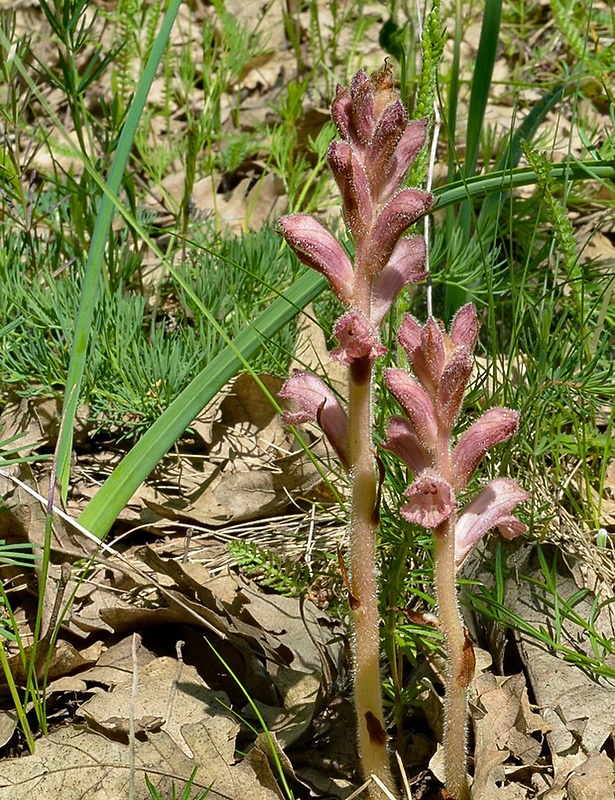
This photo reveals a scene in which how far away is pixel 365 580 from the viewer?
1.94m

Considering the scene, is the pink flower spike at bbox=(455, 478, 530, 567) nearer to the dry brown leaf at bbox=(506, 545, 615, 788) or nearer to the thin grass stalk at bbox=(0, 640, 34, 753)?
the dry brown leaf at bbox=(506, 545, 615, 788)

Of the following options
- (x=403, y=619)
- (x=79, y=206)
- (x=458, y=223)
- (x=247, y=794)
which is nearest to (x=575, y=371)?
(x=458, y=223)

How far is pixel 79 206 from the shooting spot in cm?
366

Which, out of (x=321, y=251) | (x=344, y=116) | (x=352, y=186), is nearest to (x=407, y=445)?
(x=321, y=251)

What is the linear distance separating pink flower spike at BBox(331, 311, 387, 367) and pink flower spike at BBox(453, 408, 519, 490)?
0.28 metres

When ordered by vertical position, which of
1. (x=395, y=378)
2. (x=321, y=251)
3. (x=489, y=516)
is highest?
(x=321, y=251)

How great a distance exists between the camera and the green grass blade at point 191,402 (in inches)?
98.8

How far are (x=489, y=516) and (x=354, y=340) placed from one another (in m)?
0.51

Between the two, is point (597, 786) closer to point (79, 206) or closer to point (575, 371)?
point (575, 371)

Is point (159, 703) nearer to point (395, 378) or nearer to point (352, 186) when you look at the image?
point (395, 378)

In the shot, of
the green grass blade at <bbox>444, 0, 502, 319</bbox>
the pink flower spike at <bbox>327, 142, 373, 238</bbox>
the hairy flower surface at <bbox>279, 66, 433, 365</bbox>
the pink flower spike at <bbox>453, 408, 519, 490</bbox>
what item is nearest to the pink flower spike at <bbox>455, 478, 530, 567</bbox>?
the pink flower spike at <bbox>453, 408, 519, 490</bbox>

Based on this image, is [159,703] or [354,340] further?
[159,703]

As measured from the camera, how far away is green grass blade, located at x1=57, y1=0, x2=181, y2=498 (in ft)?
8.39

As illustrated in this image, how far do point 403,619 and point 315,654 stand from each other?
0.29 meters
